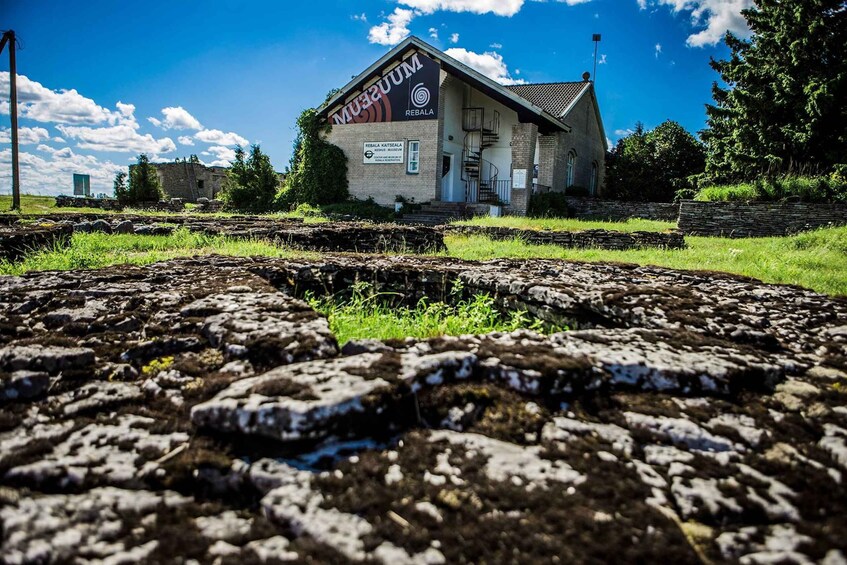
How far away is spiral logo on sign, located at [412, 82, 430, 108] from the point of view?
869 inches

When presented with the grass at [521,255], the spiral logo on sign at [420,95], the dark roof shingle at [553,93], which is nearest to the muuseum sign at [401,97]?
the spiral logo on sign at [420,95]

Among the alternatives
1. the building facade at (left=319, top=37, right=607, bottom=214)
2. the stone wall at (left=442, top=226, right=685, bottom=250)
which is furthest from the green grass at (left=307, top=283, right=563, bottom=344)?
the building facade at (left=319, top=37, right=607, bottom=214)

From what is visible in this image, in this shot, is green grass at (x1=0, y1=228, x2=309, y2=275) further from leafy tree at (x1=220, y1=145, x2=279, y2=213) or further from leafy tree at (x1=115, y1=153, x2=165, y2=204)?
leafy tree at (x1=115, y1=153, x2=165, y2=204)

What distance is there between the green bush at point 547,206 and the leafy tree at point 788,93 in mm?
8013

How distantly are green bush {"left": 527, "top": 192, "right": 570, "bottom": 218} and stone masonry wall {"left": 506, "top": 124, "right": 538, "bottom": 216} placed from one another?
1.31 feet

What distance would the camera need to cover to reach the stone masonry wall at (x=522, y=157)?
67.8 feet

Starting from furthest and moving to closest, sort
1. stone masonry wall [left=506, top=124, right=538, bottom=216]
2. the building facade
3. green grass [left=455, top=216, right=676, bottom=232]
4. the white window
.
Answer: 1. the white window
2. the building facade
3. stone masonry wall [left=506, top=124, right=538, bottom=216]
4. green grass [left=455, top=216, right=676, bottom=232]

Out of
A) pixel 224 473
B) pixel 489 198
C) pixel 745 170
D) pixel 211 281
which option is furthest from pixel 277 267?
pixel 745 170

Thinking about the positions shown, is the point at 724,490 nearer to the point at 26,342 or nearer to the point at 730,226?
the point at 26,342

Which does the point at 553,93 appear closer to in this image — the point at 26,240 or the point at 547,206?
the point at 547,206

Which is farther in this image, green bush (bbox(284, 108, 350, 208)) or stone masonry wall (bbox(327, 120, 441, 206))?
green bush (bbox(284, 108, 350, 208))

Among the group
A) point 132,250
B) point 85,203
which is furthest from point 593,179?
point 132,250

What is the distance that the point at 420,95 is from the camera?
72.8 ft

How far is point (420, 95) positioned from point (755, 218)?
46.6 feet
